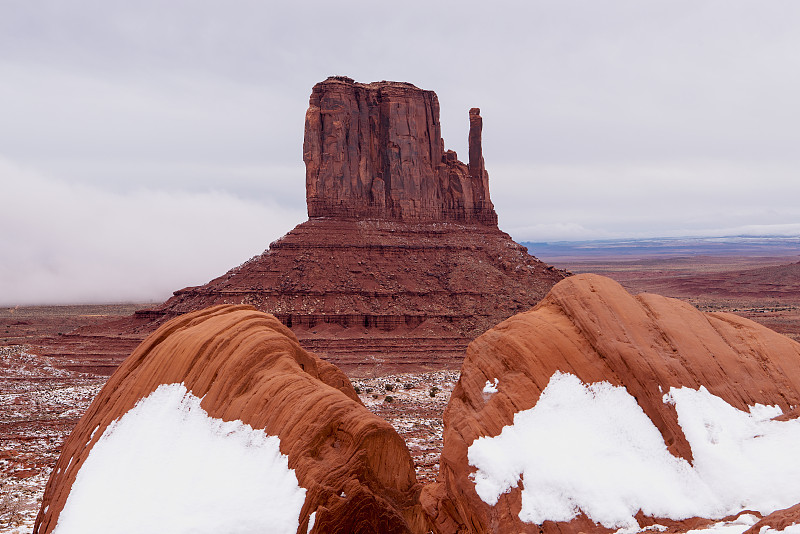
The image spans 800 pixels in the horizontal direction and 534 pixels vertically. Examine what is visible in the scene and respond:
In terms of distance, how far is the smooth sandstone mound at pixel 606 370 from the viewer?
12977mm

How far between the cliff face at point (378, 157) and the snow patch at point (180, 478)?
63360 mm

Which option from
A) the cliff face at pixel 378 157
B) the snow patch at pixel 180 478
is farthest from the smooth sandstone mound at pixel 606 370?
the cliff face at pixel 378 157

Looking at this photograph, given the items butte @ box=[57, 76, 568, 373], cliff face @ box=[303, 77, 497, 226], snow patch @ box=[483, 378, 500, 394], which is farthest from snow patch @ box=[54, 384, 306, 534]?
cliff face @ box=[303, 77, 497, 226]

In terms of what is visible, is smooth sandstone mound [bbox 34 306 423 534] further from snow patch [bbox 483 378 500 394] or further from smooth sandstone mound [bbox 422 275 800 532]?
snow patch [bbox 483 378 500 394]

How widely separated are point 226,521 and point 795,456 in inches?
370

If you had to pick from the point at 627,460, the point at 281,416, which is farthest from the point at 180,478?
the point at 627,460

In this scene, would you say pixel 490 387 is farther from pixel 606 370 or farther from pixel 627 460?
pixel 627 460

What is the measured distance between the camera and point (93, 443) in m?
14.5

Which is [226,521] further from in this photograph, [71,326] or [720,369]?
[71,326]

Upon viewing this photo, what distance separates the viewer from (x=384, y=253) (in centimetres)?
7369

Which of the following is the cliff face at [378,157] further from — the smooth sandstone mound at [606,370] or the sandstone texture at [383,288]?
the smooth sandstone mound at [606,370]

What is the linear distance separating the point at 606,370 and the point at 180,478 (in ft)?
25.3

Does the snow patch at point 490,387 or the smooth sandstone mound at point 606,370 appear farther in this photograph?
the snow patch at point 490,387

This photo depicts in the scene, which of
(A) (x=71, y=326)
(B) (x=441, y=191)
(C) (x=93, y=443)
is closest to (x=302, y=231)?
(B) (x=441, y=191)
